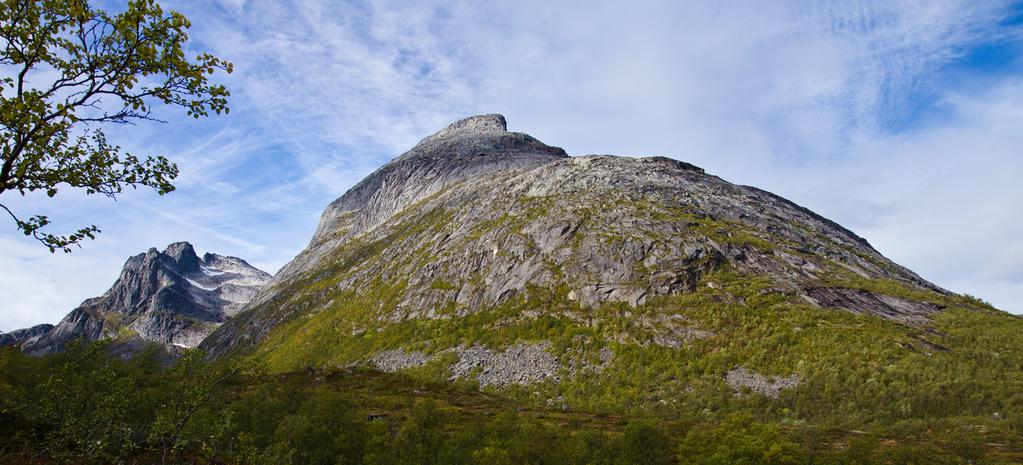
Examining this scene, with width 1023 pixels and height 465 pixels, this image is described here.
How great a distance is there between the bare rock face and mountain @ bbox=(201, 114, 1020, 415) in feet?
1.34

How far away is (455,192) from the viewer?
469 ft

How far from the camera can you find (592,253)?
81875 millimetres

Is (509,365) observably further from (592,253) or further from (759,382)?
(759,382)

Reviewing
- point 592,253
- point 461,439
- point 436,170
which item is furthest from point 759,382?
point 436,170

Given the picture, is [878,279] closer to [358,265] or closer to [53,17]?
[53,17]

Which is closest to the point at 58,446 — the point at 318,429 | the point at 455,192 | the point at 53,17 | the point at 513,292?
the point at 53,17

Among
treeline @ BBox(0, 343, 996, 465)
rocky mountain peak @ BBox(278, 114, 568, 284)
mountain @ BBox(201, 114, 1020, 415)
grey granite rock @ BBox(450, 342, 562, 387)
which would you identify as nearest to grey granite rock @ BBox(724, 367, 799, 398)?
mountain @ BBox(201, 114, 1020, 415)

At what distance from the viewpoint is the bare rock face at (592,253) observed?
233 feet

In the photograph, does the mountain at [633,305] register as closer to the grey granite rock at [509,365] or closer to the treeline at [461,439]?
the grey granite rock at [509,365]

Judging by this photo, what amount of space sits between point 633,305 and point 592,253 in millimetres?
14232

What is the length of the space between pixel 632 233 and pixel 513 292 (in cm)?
2295

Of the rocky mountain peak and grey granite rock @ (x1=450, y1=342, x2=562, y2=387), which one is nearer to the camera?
grey granite rock @ (x1=450, y1=342, x2=562, y2=387)

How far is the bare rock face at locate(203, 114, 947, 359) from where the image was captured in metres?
71.0

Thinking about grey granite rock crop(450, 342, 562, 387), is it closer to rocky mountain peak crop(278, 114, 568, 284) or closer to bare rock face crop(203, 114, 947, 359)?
bare rock face crop(203, 114, 947, 359)
